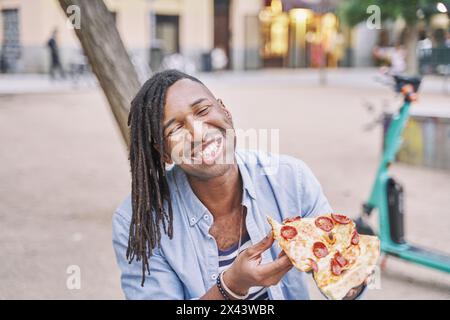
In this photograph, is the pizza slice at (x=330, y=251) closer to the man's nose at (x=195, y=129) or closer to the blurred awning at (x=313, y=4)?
the man's nose at (x=195, y=129)

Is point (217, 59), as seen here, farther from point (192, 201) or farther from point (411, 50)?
point (192, 201)

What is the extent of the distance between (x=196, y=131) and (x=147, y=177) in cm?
23

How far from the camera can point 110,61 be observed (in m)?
3.38

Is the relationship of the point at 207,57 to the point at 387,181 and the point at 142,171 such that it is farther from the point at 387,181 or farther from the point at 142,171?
the point at 142,171

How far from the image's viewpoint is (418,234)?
17.7ft

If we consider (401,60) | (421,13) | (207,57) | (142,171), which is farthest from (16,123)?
(207,57)

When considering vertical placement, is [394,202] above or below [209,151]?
below

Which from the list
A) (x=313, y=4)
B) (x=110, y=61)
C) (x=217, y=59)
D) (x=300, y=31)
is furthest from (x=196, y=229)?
(x=300, y=31)

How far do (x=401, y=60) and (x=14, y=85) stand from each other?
11.6 meters

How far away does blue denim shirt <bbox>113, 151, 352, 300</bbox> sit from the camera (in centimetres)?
174

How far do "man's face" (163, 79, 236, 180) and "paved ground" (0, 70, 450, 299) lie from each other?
2.53 metres

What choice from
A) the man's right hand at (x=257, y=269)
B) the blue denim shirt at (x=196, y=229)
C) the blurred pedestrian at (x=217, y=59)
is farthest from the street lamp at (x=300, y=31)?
the man's right hand at (x=257, y=269)

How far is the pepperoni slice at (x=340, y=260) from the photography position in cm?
147

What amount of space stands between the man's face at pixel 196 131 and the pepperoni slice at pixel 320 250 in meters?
0.32
